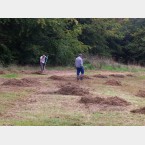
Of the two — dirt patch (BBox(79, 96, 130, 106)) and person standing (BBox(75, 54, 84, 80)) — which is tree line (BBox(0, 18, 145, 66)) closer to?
person standing (BBox(75, 54, 84, 80))

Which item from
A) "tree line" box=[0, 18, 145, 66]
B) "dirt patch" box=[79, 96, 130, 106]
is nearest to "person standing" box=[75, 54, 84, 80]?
"dirt patch" box=[79, 96, 130, 106]

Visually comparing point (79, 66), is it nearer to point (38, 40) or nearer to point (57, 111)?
point (57, 111)

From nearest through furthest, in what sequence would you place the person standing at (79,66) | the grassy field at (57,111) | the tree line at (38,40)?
1. the grassy field at (57,111)
2. the person standing at (79,66)
3. the tree line at (38,40)

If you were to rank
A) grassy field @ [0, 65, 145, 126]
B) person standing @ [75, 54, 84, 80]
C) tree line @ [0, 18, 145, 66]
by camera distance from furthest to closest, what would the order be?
tree line @ [0, 18, 145, 66] → person standing @ [75, 54, 84, 80] → grassy field @ [0, 65, 145, 126]

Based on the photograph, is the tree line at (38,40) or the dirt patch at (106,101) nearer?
the dirt patch at (106,101)

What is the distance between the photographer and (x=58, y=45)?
3522 cm

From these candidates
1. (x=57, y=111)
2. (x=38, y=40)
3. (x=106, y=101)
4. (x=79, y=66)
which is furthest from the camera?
(x=38, y=40)

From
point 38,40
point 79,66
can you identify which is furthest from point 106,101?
point 38,40

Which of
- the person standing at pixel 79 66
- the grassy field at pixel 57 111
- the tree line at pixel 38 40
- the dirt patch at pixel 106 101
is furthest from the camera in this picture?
the tree line at pixel 38 40

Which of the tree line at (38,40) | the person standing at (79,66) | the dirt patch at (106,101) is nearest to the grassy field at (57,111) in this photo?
the dirt patch at (106,101)

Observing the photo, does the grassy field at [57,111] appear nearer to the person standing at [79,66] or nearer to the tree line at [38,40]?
the person standing at [79,66]

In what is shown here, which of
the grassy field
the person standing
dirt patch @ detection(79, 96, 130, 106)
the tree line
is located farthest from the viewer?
the tree line

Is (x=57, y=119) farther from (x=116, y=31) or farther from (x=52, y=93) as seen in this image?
(x=116, y=31)

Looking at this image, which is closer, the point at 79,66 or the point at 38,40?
the point at 79,66
